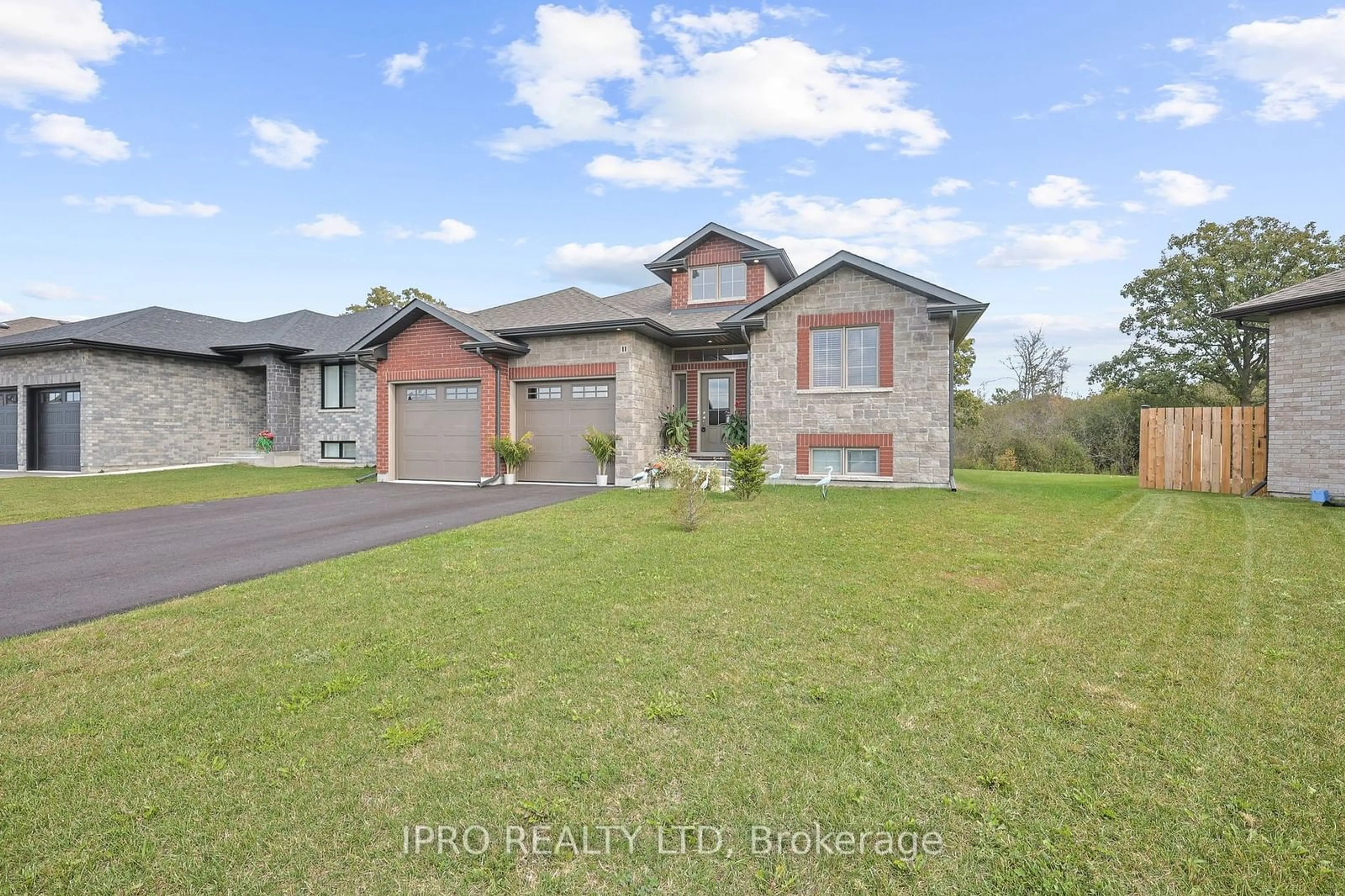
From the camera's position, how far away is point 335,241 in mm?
23891

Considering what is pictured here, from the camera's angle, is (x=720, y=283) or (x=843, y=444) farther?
(x=720, y=283)

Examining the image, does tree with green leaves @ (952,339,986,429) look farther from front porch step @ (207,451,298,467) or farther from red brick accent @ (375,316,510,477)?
front porch step @ (207,451,298,467)

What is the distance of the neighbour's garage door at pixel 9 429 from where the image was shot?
21.2 meters

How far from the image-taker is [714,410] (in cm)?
1744

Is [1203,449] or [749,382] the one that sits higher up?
[749,382]

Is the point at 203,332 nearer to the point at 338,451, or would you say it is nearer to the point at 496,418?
the point at 338,451

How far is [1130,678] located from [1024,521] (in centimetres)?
639

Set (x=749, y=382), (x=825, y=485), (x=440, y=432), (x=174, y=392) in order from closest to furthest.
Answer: (x=825, y=485), (x=749, y=382), (x=440, y=432), (x=174, y=392)

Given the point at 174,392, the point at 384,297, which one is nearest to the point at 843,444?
the point at 174,392

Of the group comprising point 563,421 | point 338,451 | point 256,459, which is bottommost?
point 256,459

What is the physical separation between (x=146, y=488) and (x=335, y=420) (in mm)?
7762

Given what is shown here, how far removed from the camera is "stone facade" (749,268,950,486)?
13.4 meters

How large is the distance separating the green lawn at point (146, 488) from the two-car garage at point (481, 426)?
219 cm

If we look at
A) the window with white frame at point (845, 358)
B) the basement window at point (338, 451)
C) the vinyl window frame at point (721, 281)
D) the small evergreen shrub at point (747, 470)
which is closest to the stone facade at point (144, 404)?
the basement window at point (338, 451)
